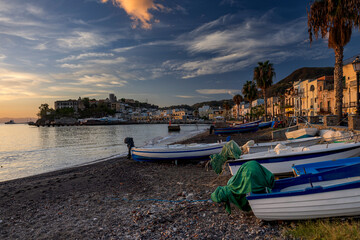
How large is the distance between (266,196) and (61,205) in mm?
7011

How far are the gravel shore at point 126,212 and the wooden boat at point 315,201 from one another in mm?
488

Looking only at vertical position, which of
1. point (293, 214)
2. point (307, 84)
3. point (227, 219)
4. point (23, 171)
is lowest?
point (23, 171)

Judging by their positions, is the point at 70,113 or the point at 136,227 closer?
the point at 136,227

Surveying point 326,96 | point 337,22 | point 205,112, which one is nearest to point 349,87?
point 326,96

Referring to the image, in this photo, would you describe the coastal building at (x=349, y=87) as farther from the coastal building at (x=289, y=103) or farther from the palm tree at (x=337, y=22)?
the coastal building at (x=289, y=103)

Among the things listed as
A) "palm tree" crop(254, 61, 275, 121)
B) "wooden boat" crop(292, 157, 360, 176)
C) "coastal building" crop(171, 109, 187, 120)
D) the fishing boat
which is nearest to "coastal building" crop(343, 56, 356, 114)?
"palm tree" crop(254, 61, 275, 121)

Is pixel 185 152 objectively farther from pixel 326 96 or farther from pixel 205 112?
pixel 205 112

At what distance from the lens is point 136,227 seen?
5336mm

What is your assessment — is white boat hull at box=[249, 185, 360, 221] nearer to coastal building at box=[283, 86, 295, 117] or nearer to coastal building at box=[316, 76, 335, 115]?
coastal building at box=[316, 76, 335, 115]

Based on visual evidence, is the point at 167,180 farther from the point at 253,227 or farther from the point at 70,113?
the point at 70,113

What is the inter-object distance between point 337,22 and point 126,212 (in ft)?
64.7

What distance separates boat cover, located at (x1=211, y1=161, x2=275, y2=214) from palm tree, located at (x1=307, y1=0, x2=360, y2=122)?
16.3 meters

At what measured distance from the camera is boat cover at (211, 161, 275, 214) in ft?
15.6

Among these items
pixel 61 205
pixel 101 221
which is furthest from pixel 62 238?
pixel 61 205
